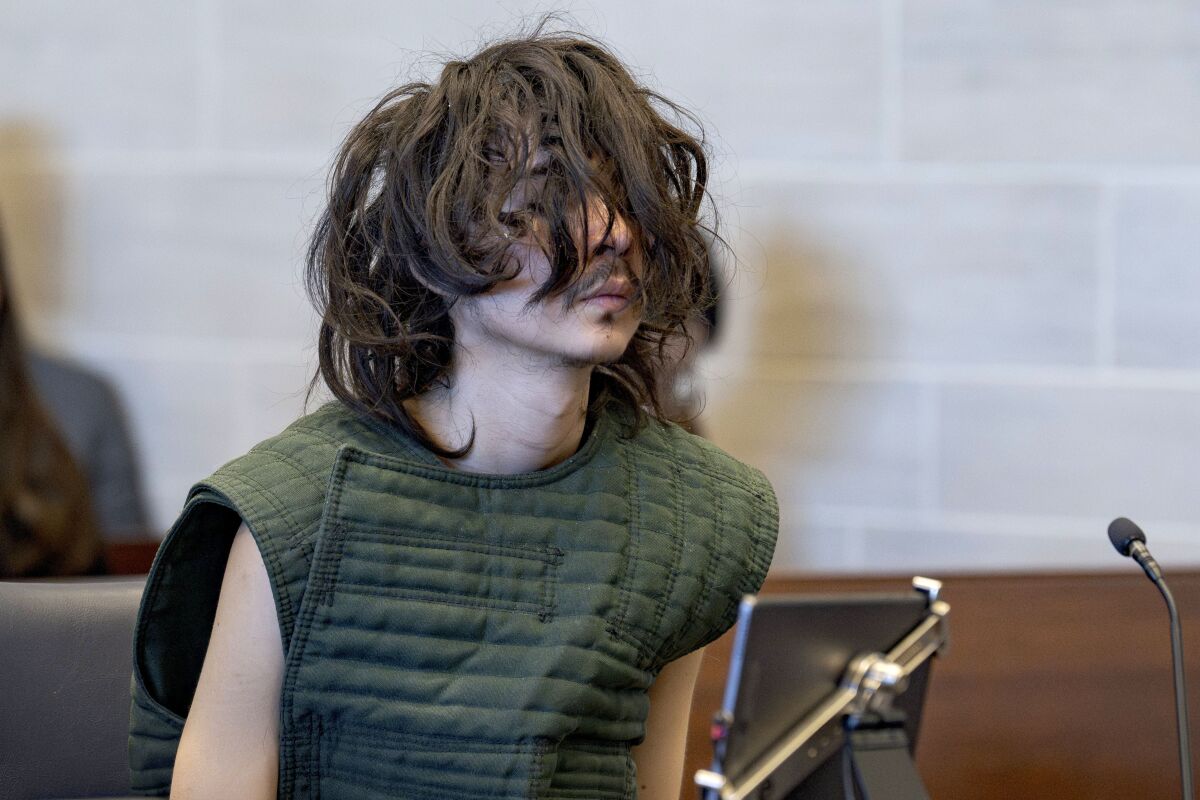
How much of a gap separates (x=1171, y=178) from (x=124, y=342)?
6.34 ft

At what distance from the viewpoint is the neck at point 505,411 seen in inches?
46.4

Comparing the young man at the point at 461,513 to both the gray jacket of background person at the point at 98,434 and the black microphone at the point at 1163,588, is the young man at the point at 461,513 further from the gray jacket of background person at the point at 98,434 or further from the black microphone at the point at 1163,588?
the gray jacket of background person at the point at 98,434

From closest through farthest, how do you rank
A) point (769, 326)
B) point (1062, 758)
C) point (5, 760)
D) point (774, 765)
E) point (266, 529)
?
1. point (774, 765)
2. point (266, 529)
3. point (5, 760)
4. point (1062, 758)
5. point (769, 326)

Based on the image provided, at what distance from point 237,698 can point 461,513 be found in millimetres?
235

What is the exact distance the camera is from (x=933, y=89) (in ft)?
7.37

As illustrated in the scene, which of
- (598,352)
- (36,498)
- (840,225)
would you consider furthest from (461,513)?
(36,498)

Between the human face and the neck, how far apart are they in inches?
1.3

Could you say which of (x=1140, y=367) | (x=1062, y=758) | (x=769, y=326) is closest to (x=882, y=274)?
(x=769, y=326)

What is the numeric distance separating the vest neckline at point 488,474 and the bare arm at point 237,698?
0.16 metres

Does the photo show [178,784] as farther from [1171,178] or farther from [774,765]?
[1171,178]

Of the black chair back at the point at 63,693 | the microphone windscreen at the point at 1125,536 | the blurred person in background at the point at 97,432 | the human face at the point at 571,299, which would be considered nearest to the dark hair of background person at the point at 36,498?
the blurred person in background at the point at 97,432

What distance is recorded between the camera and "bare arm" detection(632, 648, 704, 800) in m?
1.33

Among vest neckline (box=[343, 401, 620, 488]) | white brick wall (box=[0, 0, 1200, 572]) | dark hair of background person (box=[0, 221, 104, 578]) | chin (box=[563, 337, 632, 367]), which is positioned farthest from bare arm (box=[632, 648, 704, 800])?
dark hair of background person (box=[0, 221, 104, 578])

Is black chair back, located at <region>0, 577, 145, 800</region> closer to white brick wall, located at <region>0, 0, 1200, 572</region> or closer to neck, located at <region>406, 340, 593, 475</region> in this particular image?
neck, located at <region>406, 340, 593, 475</region>
